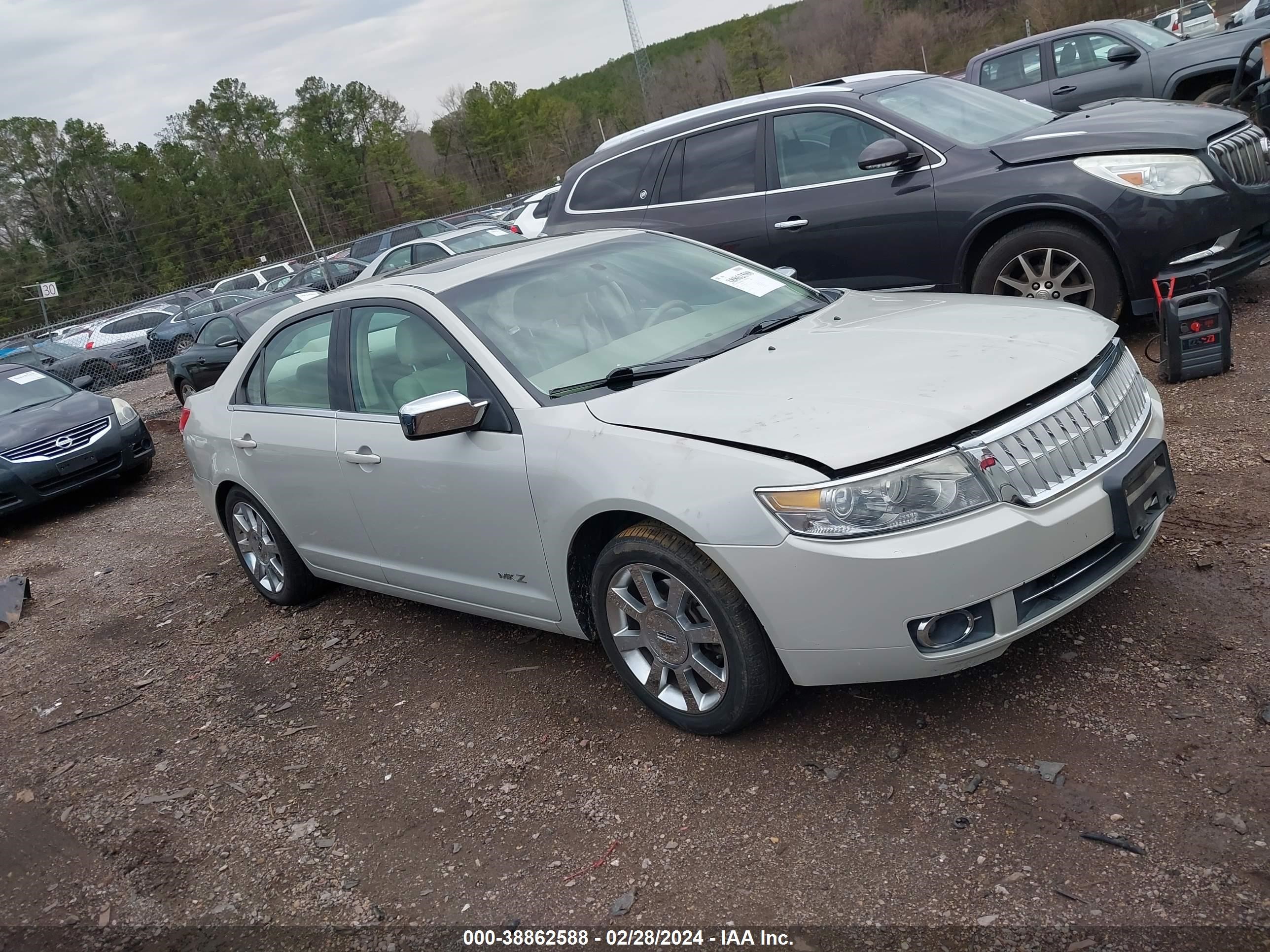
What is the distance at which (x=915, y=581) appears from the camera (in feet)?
9.20

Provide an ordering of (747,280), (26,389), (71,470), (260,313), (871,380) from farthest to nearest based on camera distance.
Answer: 1. (260,313)
2. (26,389)
3. (71,470)
4. (747,280)
5. (871,380)

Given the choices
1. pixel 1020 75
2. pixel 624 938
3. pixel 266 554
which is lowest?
pixel 624 938

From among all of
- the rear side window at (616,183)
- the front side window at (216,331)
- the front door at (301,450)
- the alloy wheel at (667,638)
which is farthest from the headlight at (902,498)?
the front side window at (216,331)

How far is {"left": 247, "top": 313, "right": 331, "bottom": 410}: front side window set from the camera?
4.68 m

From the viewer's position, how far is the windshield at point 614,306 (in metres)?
3.83

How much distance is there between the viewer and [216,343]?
1318 centimetres

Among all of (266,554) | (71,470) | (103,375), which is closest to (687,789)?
(266,554)

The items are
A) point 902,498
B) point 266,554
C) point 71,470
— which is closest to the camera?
point 902,498

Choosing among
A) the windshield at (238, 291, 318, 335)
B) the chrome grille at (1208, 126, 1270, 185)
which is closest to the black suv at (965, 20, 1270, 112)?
the chrome grille at (1208, 126, 1270, 185)

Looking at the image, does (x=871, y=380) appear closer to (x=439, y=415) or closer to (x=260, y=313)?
(x=439, y=415)

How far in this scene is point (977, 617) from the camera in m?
2.91

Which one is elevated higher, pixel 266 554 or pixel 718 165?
pixel 718 165

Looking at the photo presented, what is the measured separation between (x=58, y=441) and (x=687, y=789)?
826 centimetres

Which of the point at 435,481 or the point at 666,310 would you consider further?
the point at 666,310
